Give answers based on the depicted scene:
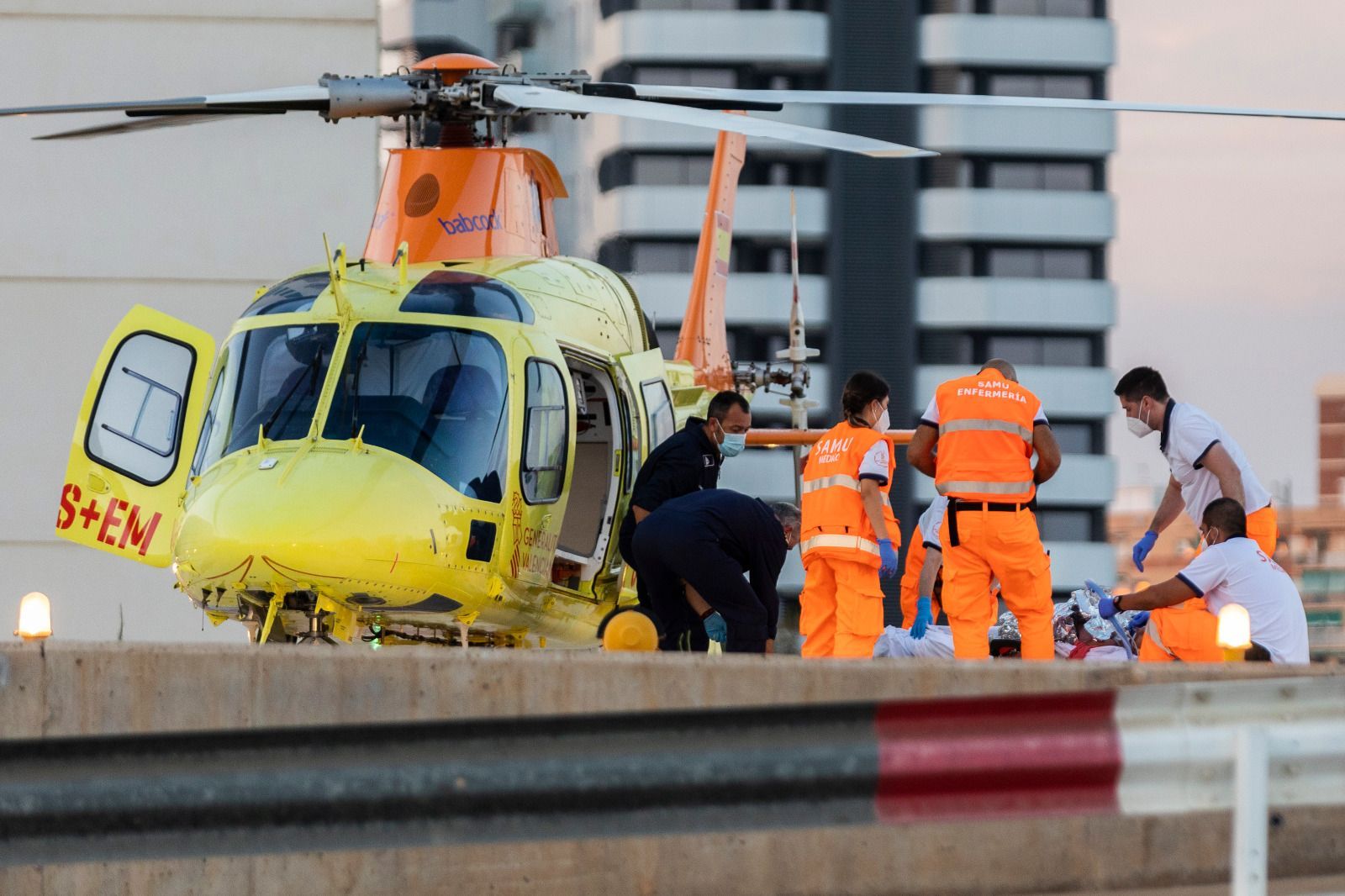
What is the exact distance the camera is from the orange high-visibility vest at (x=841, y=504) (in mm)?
9375

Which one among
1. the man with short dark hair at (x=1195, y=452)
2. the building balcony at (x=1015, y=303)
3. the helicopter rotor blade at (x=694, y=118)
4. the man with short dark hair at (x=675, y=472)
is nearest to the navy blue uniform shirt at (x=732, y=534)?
the man with short dark hair at (x=675, y=472)

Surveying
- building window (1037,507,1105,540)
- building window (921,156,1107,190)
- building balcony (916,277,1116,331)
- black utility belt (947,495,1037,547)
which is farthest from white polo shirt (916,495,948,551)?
building window (1037,507,1105,540)

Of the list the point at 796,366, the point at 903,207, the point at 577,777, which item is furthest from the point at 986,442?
the point at 903,207

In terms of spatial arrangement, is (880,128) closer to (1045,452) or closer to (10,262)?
(10,262)

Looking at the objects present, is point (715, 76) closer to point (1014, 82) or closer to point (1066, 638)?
point (1014, 82)

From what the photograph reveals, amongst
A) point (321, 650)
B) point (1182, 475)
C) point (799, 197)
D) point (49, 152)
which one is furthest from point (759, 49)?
point (321, 650)

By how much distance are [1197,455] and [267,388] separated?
4340 mm

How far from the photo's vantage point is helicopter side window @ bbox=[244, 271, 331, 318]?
8.93 metres

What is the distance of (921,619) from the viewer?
10.3m

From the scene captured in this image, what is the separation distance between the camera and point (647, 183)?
44.6 meters

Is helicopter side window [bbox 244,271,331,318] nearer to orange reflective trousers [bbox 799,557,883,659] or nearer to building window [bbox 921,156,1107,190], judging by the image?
orange reflective trousers [bbox 799,557,883,659]

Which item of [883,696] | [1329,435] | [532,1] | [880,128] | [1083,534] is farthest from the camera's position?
[1083,534]

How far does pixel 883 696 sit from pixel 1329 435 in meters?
42.4

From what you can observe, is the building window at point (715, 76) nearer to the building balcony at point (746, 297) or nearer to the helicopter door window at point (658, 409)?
the building balcony at point (746, 297)
